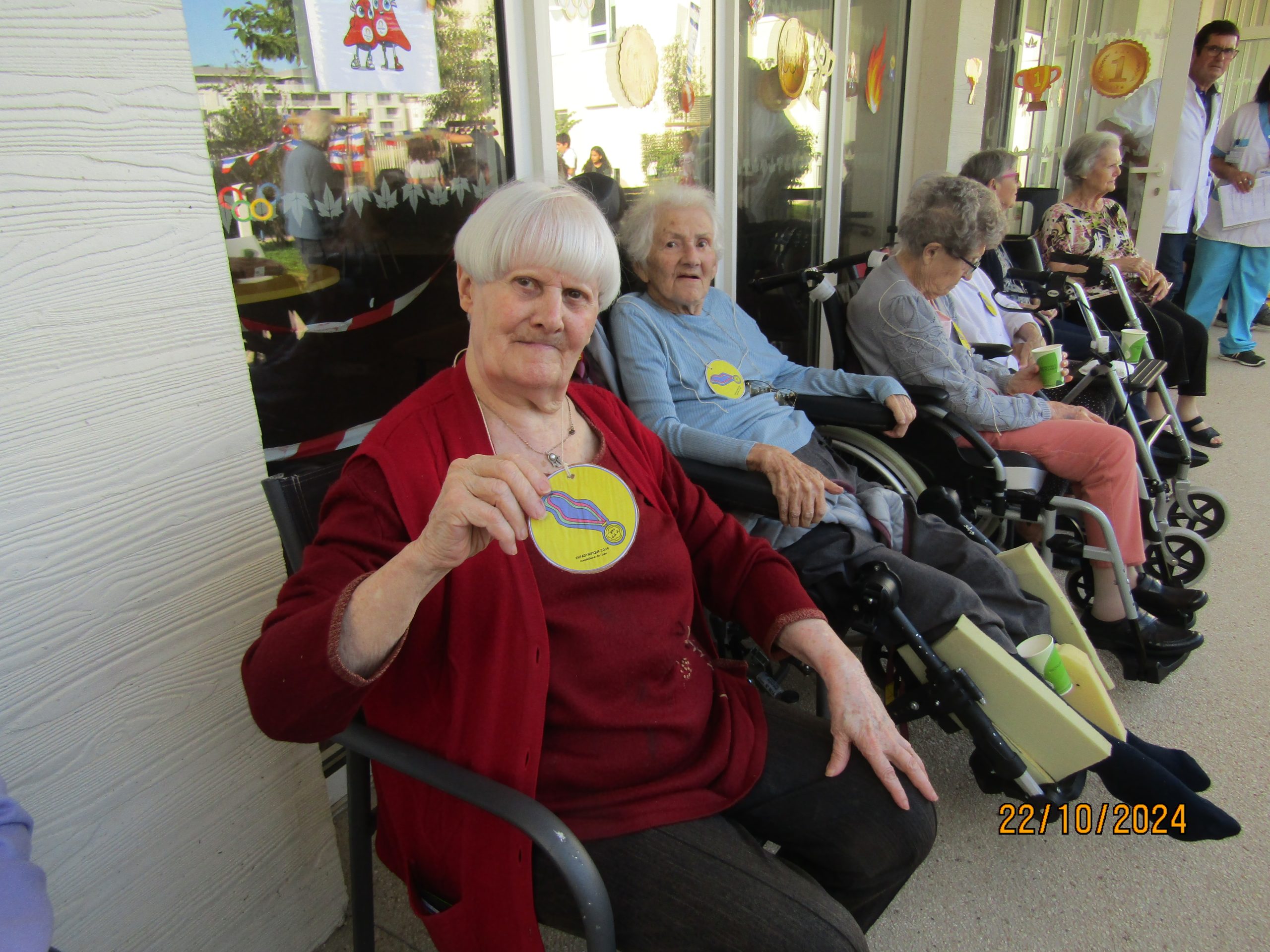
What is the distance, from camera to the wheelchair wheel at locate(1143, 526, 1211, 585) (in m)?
2.51

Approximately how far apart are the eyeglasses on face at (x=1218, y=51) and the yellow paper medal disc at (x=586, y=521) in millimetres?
5534

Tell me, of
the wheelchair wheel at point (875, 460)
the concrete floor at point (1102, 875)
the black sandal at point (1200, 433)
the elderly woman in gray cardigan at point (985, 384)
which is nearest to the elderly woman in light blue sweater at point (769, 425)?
the wheelchair wheel at point (875, 460)

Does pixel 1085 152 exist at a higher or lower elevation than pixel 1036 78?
lower

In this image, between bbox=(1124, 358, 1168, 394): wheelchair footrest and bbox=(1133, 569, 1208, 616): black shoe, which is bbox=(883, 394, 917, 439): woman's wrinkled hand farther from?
bbox=(1124, 358, 1168, 394): wheelchair footrest

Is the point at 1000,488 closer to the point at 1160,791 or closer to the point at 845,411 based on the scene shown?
the point at 845,411

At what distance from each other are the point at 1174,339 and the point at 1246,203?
2166mm

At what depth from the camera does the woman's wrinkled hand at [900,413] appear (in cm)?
215

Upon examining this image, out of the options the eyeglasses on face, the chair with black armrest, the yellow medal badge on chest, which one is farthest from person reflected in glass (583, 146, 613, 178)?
the eyeglasses on face

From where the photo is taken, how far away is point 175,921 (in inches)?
48.9

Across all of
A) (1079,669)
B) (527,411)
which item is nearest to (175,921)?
(527,411)

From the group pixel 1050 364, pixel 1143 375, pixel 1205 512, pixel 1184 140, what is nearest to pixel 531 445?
pixel 1050 364

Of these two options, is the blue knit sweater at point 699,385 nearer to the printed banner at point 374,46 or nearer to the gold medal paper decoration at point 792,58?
the printed banner at point 374,46

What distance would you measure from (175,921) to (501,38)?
2.11 m

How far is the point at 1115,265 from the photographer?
3807 mm
